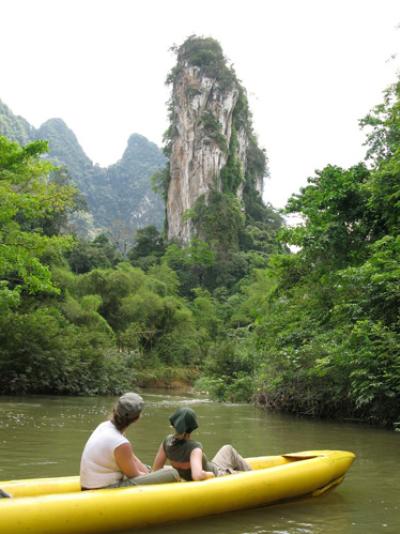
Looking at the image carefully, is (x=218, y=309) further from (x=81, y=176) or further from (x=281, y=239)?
(x=81, y=176)

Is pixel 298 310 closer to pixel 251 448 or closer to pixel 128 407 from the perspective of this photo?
pixel 251 448

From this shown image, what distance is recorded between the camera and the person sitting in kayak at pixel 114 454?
4.58 meters

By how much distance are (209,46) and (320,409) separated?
53280 mm

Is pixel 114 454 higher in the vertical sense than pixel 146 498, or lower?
higher

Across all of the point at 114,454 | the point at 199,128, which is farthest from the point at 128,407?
the point at 199,128

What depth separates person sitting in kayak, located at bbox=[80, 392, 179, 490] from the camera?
458 centimetres

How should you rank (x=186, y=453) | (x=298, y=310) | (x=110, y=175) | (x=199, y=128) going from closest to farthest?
(x=186, y=453), (x=298, y=310), (x=199, y=128), (x=110, y=175)

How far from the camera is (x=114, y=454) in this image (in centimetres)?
464

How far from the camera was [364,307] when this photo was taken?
11.0 metres

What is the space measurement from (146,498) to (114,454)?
389 mm

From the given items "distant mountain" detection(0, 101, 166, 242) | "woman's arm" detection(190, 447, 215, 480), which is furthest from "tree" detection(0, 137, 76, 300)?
"distant mountain" detection(0, 101, 166, 242)

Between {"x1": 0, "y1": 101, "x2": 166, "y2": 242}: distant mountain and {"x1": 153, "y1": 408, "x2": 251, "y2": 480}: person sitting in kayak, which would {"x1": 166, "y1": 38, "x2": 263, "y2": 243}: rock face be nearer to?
{"x1": 0, "y1": 101, "x2": 166, "y2": 242}: distant mountain

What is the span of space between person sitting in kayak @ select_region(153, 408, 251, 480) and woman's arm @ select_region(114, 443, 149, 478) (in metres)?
0.41

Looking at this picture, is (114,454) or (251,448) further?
(251,448)
